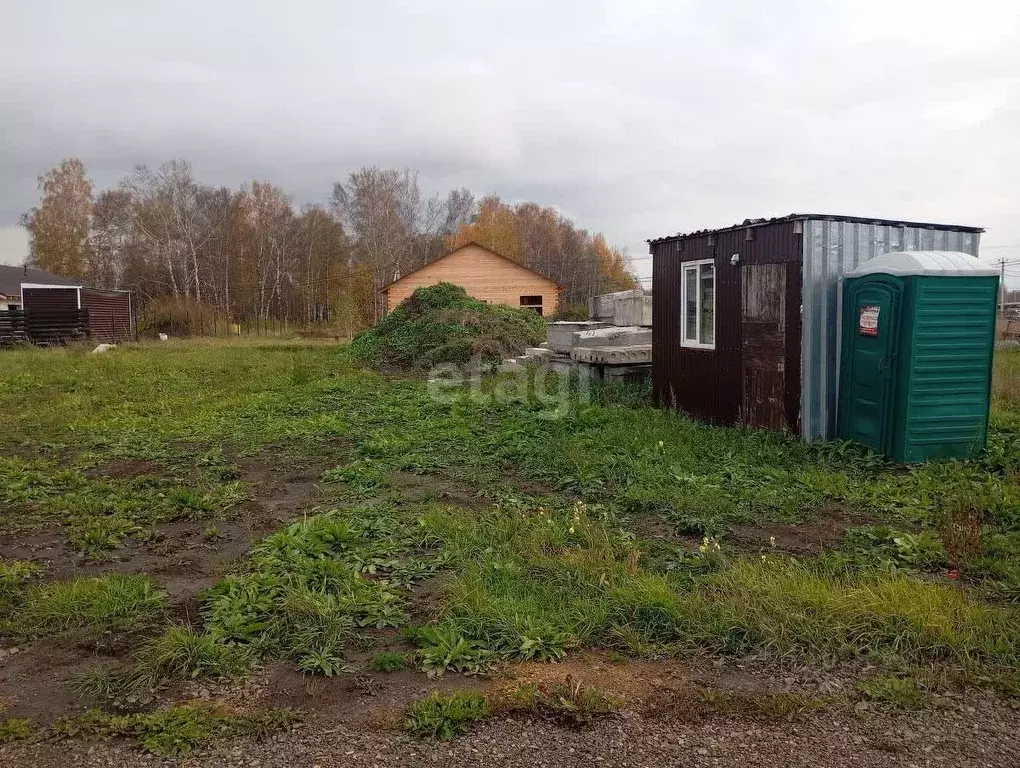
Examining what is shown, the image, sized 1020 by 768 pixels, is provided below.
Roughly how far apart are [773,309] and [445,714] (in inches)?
276

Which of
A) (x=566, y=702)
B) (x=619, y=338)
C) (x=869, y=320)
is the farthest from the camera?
(x=619, y=338)

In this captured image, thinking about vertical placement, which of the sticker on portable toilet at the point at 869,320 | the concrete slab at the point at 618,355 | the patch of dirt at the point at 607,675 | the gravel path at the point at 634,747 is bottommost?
the gravel path at the point at 634,747

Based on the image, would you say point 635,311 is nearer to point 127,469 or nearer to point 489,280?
point 489,280

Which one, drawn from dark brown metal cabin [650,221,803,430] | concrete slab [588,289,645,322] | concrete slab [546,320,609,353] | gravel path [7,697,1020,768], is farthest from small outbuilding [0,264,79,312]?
gravel path [7,697,1020,768]

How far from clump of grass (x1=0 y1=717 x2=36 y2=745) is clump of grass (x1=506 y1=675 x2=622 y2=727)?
2013 millimetres

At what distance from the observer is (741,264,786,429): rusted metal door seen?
346 inches

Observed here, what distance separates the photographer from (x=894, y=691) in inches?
134

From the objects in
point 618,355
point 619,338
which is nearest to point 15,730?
point 618,355

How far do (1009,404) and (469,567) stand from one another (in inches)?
375

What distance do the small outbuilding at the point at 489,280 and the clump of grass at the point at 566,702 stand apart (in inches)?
1304

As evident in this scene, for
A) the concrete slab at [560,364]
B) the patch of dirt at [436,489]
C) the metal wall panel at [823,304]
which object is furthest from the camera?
the concrete slab at [560,364]

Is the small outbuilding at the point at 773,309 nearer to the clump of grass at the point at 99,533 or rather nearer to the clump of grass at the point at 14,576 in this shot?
the clump of grass at the point at 99,533

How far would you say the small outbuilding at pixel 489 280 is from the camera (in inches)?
1423

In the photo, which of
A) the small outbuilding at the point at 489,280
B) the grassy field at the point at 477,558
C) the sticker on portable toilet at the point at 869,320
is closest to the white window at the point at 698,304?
the grassy field at the point at 477,558
